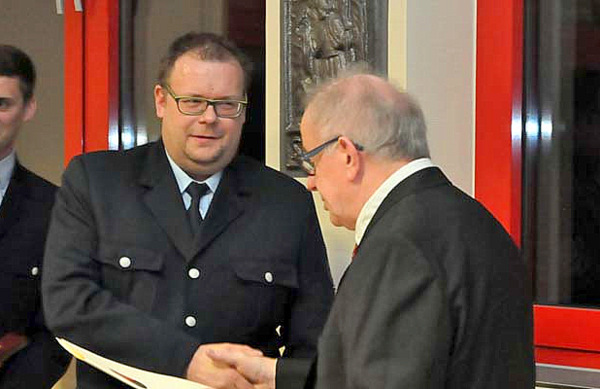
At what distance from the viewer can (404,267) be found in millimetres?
1487

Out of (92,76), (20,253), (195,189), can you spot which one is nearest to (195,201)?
(195,189)

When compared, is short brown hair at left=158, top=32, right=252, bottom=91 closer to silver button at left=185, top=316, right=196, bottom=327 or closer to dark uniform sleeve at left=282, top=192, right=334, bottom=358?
dark uniform sleeve at left=282, top=192, right=334, bottom=358

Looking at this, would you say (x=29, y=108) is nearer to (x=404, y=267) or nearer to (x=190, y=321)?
(x=190, y=321)

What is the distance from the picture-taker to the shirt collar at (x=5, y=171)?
2.52 metres

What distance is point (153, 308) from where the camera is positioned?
83.4 inches

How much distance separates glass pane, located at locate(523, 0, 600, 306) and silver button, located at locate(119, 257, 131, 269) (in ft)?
3.27

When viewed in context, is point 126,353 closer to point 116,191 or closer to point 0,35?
point 116,191

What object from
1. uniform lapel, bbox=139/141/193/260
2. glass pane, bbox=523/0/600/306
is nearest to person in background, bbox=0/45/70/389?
uniform lapel, bbox=139/141/193/260

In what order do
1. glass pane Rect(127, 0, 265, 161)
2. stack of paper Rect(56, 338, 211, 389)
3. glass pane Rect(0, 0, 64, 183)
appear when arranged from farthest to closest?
glass pane Rect(0, 0, 64, 183) → glass pane Rect(127, 0, 265, 161) → stack of paper Rect(56, 338, 211, 389)

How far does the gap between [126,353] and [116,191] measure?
1.17ft

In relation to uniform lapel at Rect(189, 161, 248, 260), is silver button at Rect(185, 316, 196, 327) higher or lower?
lower

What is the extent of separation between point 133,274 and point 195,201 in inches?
8.6

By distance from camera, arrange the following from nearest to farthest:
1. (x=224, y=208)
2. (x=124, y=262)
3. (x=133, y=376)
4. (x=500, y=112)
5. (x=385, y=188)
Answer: (x=385, y=188) → (x=133, y=376) → (x=124, y=262) → (x=224, y=208) → (x=500, y=112)

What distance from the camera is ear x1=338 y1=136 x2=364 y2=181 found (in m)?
A: 1.63
